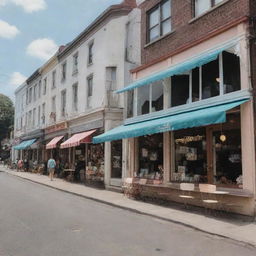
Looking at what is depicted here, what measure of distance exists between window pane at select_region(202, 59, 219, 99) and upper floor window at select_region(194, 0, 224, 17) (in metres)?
2.09

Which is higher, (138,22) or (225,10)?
(138,22)

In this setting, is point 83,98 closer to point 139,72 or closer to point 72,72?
Answer: point 72,72

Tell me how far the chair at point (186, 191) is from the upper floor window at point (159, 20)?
6587mm

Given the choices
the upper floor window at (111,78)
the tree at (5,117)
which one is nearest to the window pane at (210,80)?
the upper floor window at (111,78)

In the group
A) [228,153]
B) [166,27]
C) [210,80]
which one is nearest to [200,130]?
[228,153]

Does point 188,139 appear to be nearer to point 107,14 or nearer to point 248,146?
point 248,146

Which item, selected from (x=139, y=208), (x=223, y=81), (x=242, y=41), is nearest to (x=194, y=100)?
(x=223, y=81)

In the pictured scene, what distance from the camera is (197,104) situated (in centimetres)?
1198

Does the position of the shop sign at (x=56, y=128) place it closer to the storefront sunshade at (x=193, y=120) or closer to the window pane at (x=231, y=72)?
the storefront sunshade at (x=193, y=120)

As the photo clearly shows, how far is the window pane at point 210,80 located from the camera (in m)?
11.6

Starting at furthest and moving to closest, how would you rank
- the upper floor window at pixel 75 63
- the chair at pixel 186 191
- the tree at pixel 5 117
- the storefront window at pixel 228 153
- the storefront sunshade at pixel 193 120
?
the tree at pixel 5 117 < the upper floor window at pixel 75 63 < the chair at pixel 186 191 < the storefront window at pixel 228 153 < the storefront sunshade at pixel 193 120

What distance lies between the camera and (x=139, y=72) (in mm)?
16156

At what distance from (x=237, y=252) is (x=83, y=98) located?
17361 mm

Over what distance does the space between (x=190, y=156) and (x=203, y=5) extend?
547 cm
